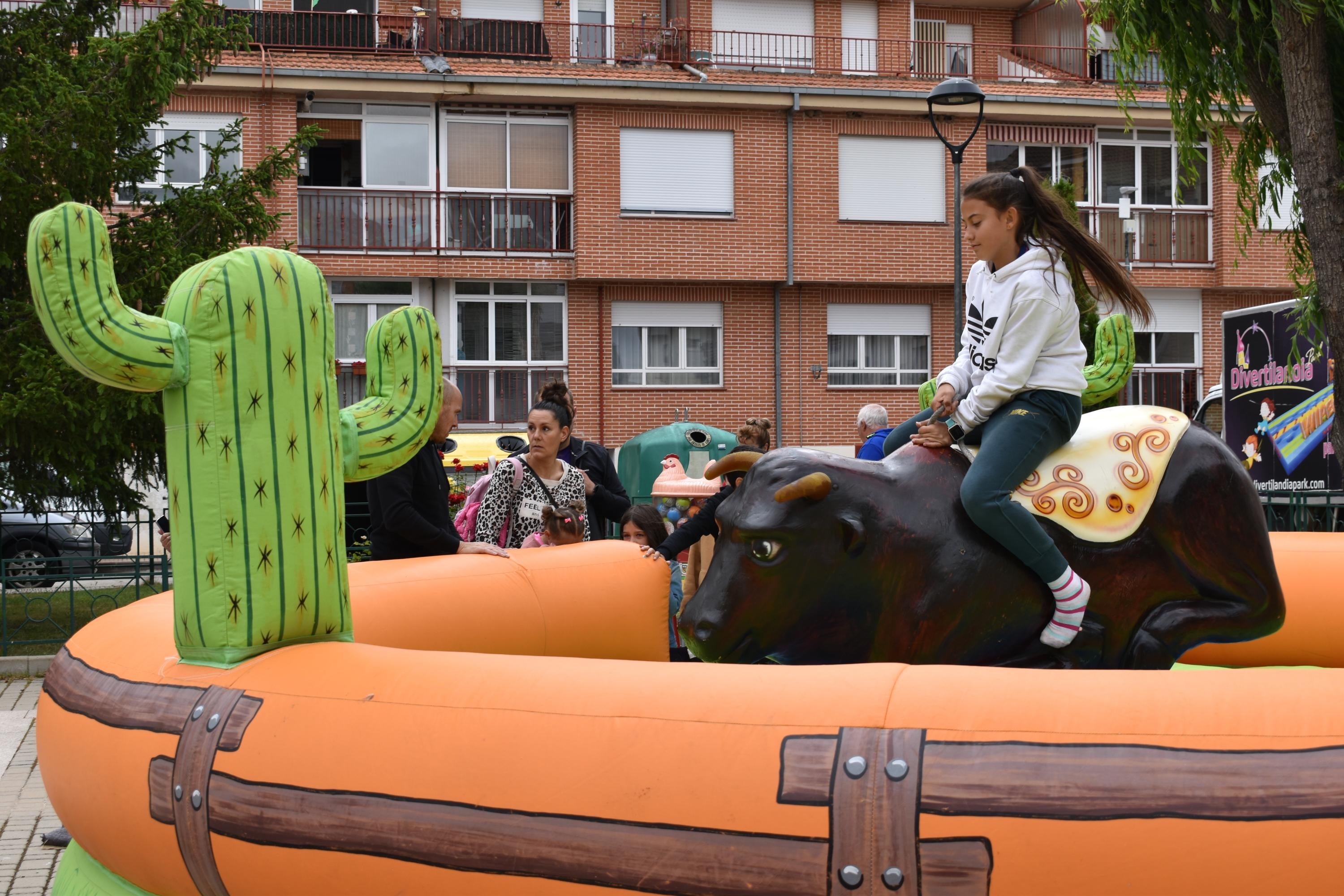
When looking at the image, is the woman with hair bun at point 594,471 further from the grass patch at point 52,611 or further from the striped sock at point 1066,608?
the grass patch at point 52,611

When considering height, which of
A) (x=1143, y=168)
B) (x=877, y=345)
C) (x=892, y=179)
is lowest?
(x=877, y=345)

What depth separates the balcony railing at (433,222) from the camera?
1038 inches

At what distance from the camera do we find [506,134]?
26750 mm

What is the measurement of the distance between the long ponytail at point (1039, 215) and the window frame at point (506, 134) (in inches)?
915

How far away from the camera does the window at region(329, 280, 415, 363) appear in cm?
2623

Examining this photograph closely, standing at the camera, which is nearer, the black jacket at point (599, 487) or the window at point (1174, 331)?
the black jacket at point (599, 487)

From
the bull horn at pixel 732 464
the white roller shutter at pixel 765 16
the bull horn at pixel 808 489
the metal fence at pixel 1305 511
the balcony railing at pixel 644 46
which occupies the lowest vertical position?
the metal fence at pixel 1305 511

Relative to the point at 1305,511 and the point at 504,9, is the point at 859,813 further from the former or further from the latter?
the point at 504,9

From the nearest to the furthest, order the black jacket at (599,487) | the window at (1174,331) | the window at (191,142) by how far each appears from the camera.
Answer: the black jacket at (599,487) → the window at (191,142) → the window at (1174,331)

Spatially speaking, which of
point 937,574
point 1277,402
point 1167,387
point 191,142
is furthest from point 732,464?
point 1167,387

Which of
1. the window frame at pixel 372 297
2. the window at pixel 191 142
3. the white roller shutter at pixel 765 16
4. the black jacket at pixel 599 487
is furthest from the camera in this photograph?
the white roller shutter at pixel 765 16

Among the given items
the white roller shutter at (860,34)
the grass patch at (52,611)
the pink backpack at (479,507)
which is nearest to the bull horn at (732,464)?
the pink backpack at (479,507)

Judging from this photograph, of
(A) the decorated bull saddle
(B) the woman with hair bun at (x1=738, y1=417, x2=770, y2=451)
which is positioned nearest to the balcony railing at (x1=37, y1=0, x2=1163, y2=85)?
(B) the woman with hair bun at (x1=738, y1=417, x2=770, y2=451)

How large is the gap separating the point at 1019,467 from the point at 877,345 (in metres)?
24.4
